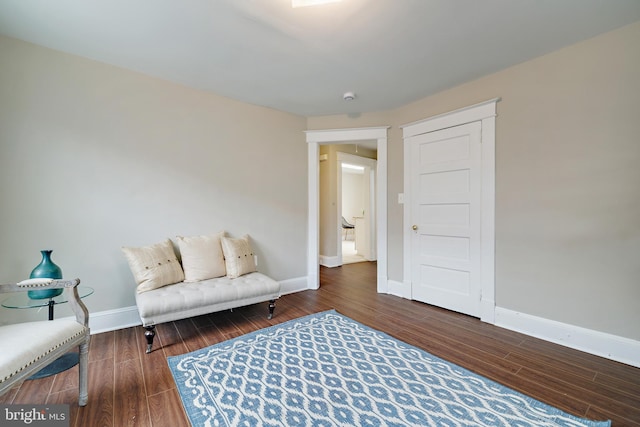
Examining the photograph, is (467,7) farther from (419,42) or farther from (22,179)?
(22,179)

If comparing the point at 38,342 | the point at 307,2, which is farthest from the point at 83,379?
the point at 307,2

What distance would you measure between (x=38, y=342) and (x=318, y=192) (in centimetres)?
302

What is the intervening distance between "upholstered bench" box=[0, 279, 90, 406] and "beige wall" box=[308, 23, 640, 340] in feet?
11.1

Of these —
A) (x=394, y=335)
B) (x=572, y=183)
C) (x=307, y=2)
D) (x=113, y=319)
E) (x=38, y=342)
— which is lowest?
(x=394, y=335)

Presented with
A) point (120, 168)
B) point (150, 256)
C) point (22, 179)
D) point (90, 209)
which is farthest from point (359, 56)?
point (22, 179)

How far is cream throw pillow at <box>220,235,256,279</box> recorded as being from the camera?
9.39 ft

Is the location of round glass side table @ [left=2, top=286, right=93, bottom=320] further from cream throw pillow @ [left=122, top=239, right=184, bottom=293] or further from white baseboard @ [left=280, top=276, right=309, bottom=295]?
white baseboard @ [left=280, top=276, right=309, bottom=295]

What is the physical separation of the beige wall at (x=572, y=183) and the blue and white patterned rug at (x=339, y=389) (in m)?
1.12

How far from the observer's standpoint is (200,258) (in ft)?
8.95

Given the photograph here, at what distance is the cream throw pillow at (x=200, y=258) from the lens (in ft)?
8.77

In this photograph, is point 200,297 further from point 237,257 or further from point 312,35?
point 312,35

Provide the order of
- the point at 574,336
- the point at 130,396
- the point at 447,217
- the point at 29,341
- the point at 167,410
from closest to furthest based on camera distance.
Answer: the point at 29,341 → the point at 167,410 → the point at 130,396 → the point at 574,336 → the point at 447,217

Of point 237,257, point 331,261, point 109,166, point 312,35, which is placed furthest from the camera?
point 331,261

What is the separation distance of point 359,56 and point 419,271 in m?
2.52
